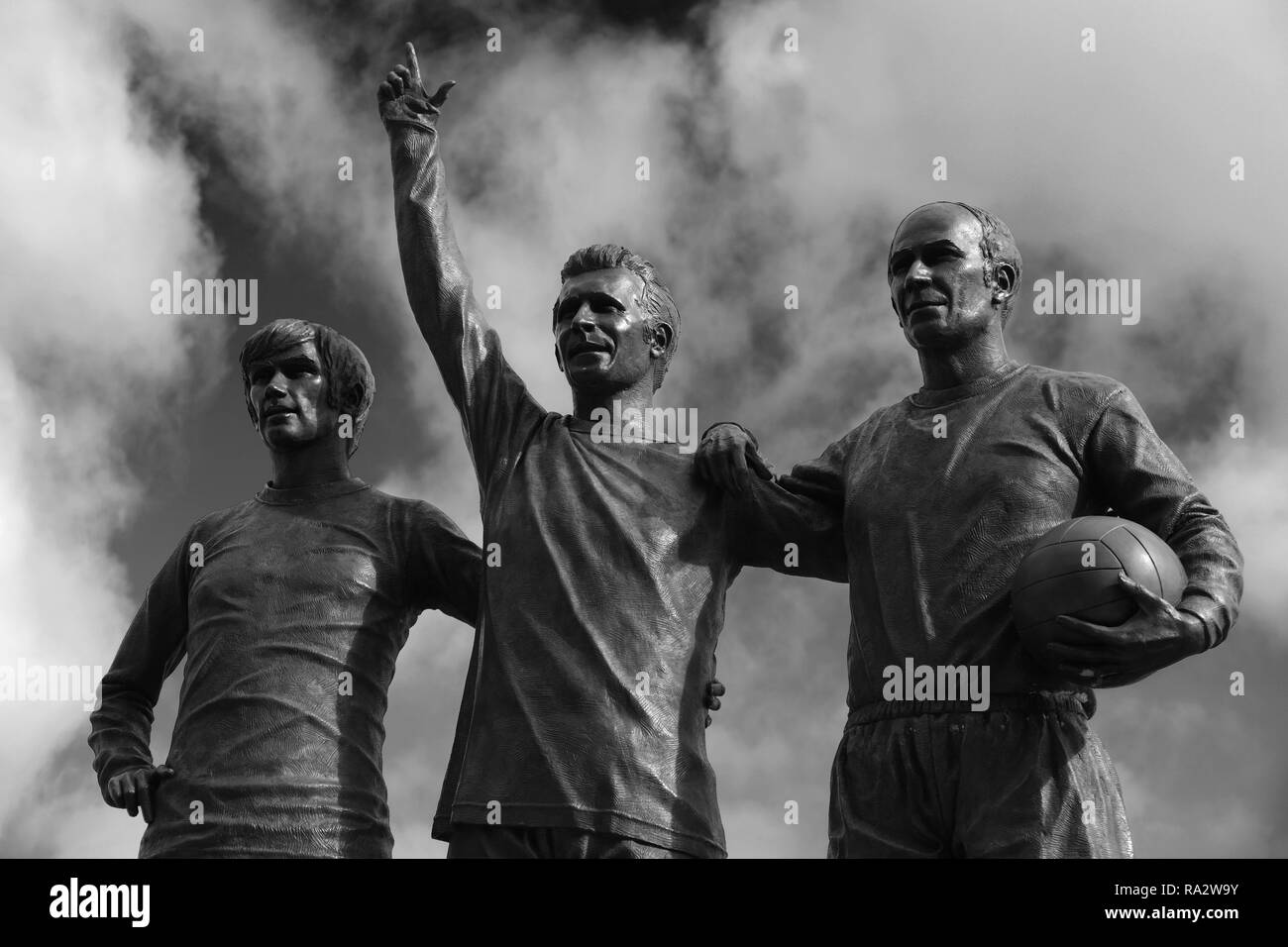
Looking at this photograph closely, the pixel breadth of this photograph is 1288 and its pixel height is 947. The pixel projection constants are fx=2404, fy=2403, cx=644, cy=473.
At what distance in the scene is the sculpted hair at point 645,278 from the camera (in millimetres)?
13938

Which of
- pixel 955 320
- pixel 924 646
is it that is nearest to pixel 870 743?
pixel 924 646

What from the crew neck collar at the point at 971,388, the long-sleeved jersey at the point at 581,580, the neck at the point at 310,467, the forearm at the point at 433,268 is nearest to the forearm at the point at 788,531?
the long-sleeved jersey at the point at 581,580

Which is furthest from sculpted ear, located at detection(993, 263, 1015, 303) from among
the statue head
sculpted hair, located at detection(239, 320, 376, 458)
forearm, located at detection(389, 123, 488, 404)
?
sculpted hair, located at detection(239, 320, 376, 458)

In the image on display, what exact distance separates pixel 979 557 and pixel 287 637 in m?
3.95

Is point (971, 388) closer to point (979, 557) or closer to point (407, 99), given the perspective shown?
point (979, 557)

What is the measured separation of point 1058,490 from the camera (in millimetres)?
12406

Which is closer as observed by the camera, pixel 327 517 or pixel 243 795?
pixel 243 795

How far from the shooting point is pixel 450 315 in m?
13.7

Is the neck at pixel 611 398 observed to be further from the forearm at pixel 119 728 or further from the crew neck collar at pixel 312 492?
the forearm at pixel 119 728

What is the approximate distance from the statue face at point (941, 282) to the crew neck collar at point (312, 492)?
3.47 meters

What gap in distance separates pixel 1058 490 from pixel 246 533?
189 inches

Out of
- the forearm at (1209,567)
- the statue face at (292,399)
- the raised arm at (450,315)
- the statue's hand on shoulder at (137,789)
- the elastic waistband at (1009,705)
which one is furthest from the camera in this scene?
the statue face at (292,399)

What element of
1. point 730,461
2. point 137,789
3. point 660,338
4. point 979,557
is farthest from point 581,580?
point 137,789
